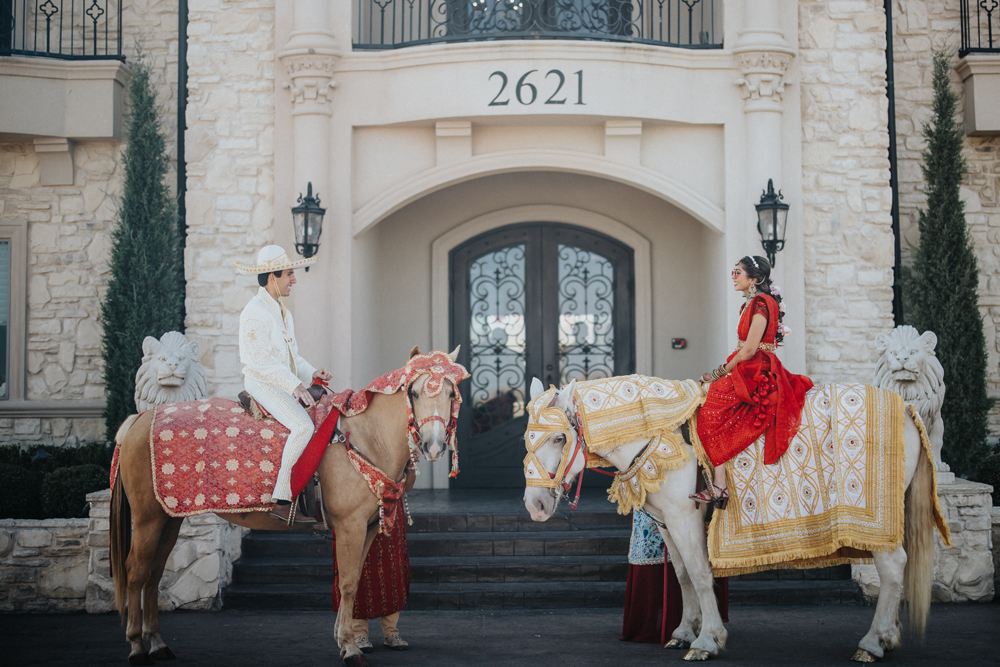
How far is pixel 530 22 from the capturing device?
9.42 m

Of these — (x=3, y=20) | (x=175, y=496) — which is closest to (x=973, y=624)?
(x=175, y=496)

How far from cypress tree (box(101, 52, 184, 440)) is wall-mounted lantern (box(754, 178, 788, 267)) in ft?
19.1

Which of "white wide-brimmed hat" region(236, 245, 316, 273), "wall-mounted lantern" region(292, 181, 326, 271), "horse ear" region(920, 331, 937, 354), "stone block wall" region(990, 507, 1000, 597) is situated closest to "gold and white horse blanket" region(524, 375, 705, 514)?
"white wide-brimmed hat" region(236, 245, 316, 273)

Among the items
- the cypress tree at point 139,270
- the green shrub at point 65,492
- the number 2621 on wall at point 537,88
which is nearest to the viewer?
the green shrub at point 65,492

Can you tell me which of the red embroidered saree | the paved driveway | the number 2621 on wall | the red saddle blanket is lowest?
the paved driveway

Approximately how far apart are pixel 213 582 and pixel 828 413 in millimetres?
4942

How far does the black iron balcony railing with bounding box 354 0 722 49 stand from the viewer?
9000 millimetres

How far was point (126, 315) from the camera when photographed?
9422 millimetres

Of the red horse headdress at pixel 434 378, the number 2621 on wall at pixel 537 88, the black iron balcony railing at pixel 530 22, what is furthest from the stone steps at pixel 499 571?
the black iron balcony railing at pixel 530 22

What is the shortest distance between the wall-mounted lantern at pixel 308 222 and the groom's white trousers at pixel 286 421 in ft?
11.0

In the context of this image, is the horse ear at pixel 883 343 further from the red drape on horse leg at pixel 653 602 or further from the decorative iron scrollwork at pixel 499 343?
the decorative iron scrollwork at pixel 499 343

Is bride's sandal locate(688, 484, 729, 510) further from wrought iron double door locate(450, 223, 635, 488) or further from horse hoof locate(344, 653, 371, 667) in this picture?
wrought iron double door locate(450, 223, 635, 488)

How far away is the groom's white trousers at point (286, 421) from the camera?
5453 millimetres

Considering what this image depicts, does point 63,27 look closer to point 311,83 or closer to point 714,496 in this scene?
point 311,83
